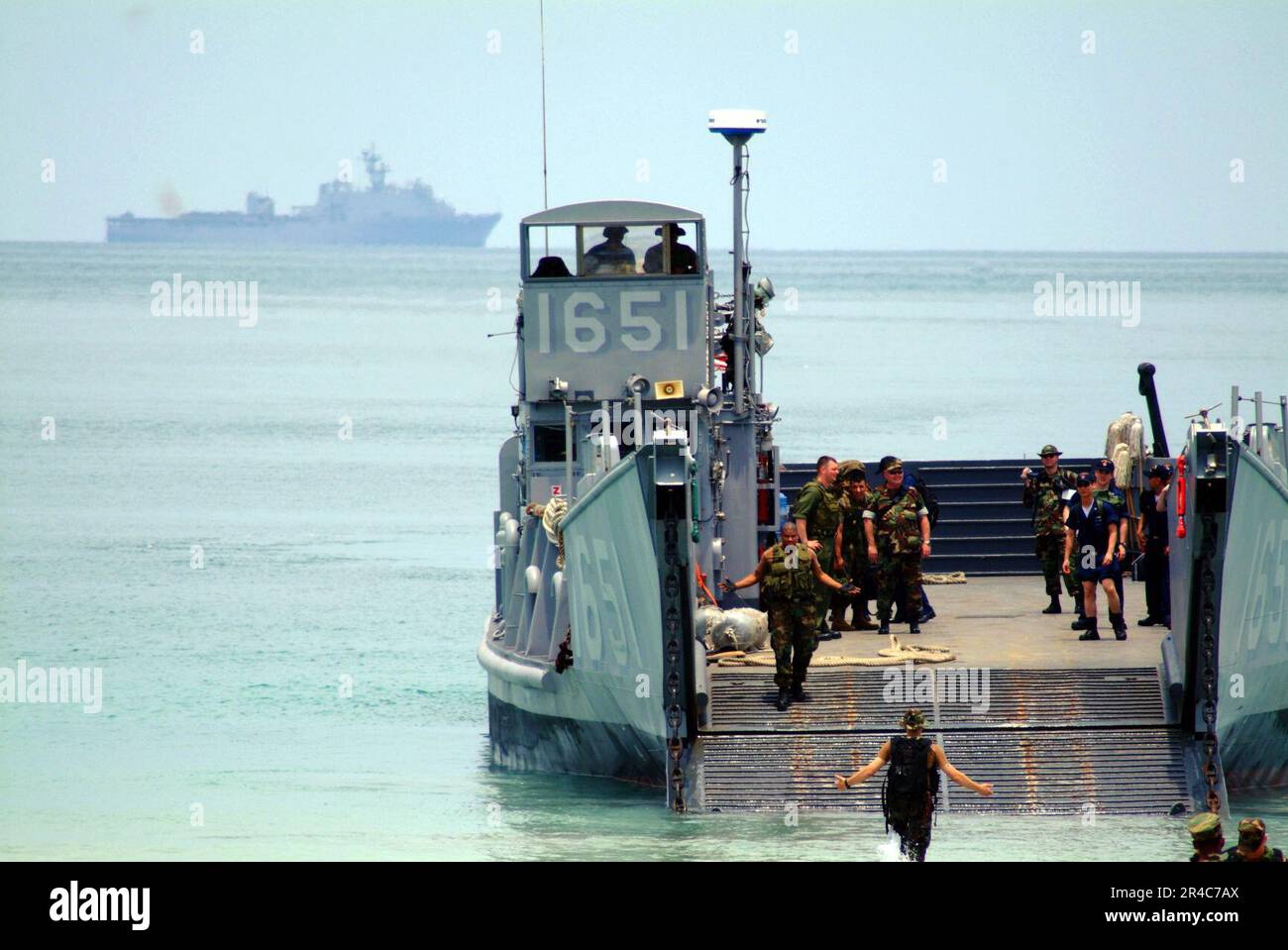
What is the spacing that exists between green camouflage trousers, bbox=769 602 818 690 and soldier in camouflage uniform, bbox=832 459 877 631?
1701mm

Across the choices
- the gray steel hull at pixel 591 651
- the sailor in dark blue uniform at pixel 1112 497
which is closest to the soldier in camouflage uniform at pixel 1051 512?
the sailor in dark blue uniform at pixel 1112 497

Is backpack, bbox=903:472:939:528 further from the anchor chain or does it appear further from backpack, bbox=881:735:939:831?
backpack, bbox=881:735:939:831

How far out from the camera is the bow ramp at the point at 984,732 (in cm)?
1516

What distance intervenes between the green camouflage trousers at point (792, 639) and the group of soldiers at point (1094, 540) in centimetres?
245

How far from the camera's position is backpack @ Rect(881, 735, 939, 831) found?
42.0ft

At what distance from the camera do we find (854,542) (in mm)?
17969

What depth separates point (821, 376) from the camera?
83875mm

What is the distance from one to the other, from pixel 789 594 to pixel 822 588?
908 mm

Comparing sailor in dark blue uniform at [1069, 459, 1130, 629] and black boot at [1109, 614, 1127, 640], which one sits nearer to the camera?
sailor in dark blue uniform at [1069, 459, 1130, 629]

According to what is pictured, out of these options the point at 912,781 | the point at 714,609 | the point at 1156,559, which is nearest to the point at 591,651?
the point at 714,609

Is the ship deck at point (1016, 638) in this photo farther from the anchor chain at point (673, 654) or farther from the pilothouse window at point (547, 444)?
the pilothouse window at point (547, 444)

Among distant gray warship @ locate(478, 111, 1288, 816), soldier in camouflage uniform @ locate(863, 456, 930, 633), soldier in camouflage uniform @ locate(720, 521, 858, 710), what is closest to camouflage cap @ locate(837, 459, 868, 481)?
soldier in camouflage uniform @ locate(863, 456, 930, 633)

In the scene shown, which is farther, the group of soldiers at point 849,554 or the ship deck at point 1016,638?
the ship deck at point 1016,638
